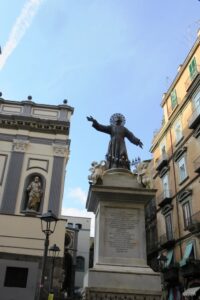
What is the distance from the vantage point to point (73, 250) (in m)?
37.2

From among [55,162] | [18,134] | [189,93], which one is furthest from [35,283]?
[189,93]

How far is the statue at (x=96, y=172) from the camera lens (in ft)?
24.7

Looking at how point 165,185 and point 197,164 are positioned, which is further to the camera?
point 165,185

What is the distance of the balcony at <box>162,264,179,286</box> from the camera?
2330 centimetres

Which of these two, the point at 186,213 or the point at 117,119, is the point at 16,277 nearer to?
the point at 117,119

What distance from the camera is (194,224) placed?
841 inches

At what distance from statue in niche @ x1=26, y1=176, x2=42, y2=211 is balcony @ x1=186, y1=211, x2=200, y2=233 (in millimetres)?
10015

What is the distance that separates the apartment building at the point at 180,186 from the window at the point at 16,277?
28.1ft

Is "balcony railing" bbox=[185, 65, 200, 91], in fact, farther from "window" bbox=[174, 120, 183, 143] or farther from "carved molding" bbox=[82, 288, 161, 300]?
"carved molding" bbox=[82, 288, 161, 300]

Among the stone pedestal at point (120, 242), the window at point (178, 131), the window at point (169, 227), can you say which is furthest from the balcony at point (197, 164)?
the stone pedestal at point (120, 242)

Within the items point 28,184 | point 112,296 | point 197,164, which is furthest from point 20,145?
point 112,296

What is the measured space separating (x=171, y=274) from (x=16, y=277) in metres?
11.7

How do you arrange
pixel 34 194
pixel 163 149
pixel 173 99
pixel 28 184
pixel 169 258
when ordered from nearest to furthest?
pixel 34 194 < pixel 28 184 < pixel 169 258 < pixel 173 99 < pixel 163 149

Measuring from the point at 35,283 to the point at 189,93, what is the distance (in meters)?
17.0
